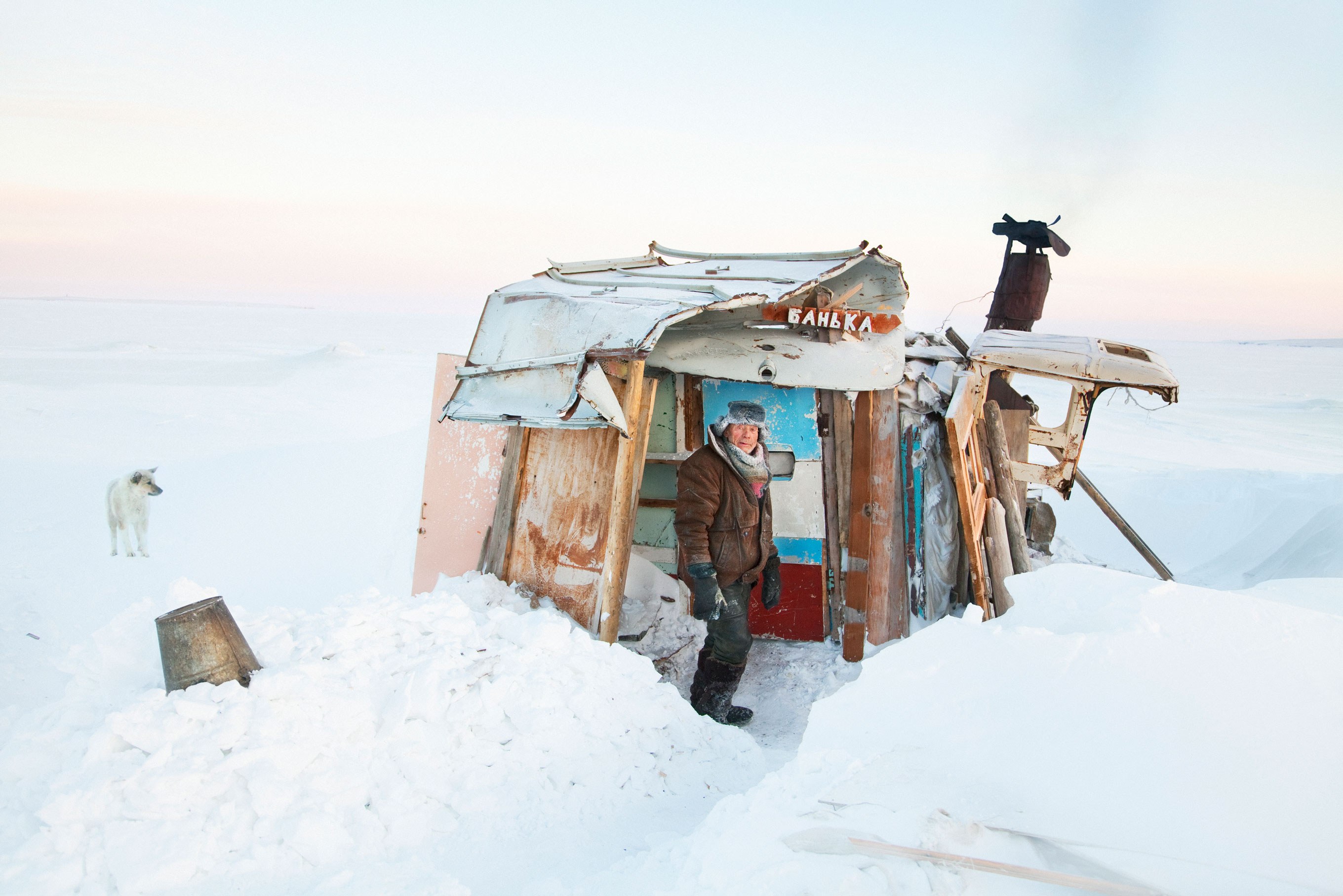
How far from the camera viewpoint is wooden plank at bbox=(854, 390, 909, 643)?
18.4 feet

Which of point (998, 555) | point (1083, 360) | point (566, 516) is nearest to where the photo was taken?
point (566, 516)

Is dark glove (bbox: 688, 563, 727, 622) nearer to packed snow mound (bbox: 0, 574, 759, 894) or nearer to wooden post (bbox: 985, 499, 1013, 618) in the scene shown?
packed snow mound (bbox: 0, 574, 759, 894)

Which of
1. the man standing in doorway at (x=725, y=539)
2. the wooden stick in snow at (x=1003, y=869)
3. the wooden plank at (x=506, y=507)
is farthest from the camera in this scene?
the wooden plank at (x=506, y=507)

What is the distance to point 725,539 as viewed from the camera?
15.4 ft

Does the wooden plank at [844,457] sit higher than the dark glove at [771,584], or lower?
higher

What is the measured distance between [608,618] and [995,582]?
3.03 metres

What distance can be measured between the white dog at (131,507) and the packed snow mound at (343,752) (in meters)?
6.98

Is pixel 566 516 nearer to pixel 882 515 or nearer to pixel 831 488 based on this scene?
pixel 831 488

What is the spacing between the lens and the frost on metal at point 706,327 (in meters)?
4.43

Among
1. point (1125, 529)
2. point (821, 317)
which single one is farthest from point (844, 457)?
point (1125, 529)

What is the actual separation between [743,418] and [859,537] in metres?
1.57

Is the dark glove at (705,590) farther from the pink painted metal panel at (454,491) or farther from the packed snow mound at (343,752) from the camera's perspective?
the pink painted metal panel at (454,491)

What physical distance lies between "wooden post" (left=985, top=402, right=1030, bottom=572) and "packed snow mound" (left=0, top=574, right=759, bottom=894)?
3.05m

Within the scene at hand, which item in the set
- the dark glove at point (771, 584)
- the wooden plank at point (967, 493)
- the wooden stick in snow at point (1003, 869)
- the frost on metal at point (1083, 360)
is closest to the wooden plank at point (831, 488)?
the dark glove at point (771, 584)
